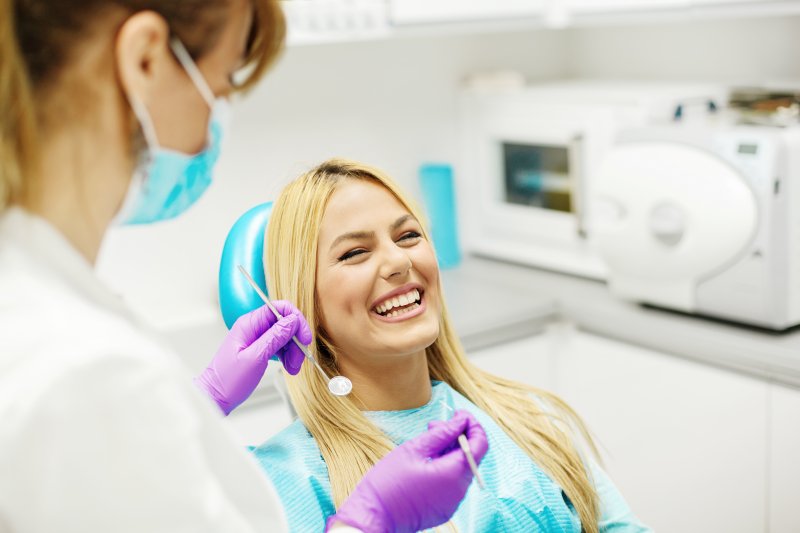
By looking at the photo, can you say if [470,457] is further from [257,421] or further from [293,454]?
[257,421]

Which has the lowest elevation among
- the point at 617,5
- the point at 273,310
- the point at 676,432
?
the point at 676,432

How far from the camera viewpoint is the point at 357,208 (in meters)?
1.63

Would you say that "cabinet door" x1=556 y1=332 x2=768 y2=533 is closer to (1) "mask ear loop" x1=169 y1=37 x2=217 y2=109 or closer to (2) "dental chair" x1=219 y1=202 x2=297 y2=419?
(2) "dental chair" x1=219 y1=202 x2=297 y2=419

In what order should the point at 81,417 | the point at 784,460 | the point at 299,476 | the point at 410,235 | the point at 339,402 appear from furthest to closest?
the point at 784,460 < the point at 410,235 < the point at 339,402 < the point at 299,476 < the point at 81,417

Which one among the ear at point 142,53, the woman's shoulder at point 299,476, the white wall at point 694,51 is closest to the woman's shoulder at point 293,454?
the woman's shoulder at point 299,476

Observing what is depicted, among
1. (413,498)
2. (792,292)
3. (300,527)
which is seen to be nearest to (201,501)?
(413,498)

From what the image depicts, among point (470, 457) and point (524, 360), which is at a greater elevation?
point (470, 457)

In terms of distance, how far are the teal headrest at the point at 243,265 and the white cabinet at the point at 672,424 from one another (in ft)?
3.01

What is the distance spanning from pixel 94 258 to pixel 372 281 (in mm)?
746

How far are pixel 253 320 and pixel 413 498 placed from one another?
0.50 meters

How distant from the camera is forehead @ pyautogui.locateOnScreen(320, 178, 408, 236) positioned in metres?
1.62

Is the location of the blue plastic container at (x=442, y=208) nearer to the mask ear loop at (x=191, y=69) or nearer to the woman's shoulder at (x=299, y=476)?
the woman's shoulder at (x=299, y=476)

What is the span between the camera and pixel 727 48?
9.36 ft

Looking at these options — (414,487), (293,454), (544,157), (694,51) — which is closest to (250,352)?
(293,454)
